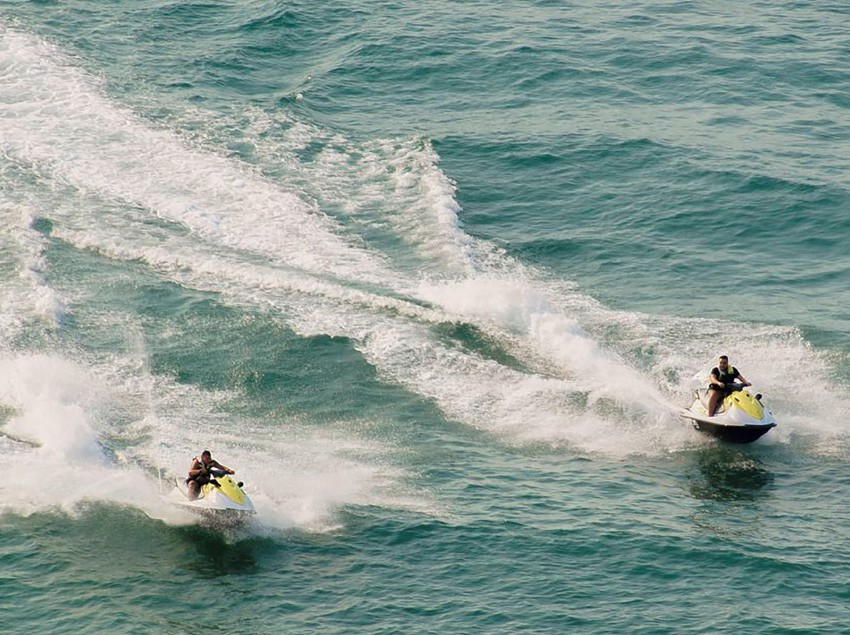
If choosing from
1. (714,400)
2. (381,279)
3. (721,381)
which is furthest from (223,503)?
(721,381)

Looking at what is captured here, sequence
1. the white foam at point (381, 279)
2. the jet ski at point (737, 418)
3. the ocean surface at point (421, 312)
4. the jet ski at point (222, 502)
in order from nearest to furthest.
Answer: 1. the ocean surface at point (421, 312)
2. the jet ski at point (222, 502)
3. the jet ski at point (737, 418)
4. the white foam at point (381, 279)

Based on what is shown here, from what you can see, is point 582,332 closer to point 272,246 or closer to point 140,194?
point 272,246

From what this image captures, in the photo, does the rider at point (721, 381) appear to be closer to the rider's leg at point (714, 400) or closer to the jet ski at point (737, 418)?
the rider's leg at point (714, 400)

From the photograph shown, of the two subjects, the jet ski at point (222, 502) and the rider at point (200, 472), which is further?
the rider at point (200, 472)

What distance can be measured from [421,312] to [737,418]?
11204 millimetres

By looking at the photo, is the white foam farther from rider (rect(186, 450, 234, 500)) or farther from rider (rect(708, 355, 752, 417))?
rider (rect(186, 450, 234, 500))

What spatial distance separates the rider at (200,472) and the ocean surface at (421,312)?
853 millimetres

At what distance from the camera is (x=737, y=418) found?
38.2 metres

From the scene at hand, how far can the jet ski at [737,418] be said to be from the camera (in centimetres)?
3812

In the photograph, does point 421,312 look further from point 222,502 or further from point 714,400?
point 222,502

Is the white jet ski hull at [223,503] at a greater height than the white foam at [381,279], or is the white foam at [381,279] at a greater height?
the white foam at [381,279]

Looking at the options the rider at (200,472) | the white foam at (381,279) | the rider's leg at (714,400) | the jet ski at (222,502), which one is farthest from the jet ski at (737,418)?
the rider at (200,472)

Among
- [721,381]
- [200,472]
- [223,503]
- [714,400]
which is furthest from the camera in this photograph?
[721,381]

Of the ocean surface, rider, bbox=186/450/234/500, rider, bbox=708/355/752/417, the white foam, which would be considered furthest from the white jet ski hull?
rider, bbox=708/355/752/417
